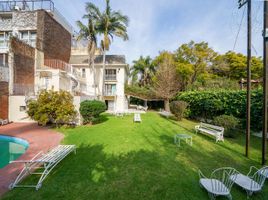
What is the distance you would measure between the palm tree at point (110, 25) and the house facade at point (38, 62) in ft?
17.4

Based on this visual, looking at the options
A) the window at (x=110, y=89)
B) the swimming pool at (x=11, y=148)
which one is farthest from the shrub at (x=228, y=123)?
the window at (x=110, y=89)

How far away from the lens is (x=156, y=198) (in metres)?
3.82

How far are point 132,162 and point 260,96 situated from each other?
9.56 metres

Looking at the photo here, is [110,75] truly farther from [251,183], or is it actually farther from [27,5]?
[251,183]

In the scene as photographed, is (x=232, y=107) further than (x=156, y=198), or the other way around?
(x=232, y=107)

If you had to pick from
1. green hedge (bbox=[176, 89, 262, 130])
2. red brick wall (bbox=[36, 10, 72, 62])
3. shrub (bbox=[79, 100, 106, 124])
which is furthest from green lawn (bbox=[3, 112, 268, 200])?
red brick wall (bbox=[36, 10, 72, 62])

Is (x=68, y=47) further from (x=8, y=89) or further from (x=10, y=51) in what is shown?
(x=8, y=89)

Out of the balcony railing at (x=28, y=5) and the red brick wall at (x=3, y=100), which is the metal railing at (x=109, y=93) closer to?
the red brick wall at (x=3, y=100)

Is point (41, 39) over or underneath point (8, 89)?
over

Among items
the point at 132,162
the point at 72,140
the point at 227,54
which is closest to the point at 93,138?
the point at 72,140

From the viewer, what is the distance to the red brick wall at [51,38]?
19672mm

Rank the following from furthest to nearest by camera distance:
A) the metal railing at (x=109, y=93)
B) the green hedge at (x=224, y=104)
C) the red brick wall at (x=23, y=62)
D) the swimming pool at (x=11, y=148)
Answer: the metal railing at (x=109, y=93) → the red brick wall at (x=23, y=62) → the green hedge at (x=224, y=104) → the swimming pool at (x=11, y=148)

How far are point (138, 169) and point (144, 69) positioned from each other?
1152 inches

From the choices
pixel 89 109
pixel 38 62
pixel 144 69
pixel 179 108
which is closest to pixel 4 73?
pixel 38 62
